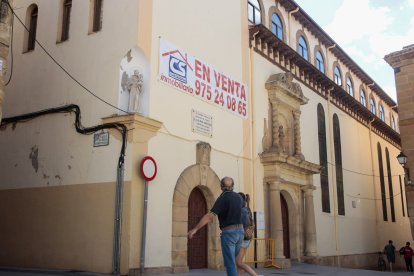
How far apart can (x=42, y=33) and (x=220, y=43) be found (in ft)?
17.5

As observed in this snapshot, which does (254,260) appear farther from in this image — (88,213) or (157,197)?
(88,213)

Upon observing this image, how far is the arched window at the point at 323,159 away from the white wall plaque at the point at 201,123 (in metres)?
8.42

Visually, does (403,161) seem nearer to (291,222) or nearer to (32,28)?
(291,222)

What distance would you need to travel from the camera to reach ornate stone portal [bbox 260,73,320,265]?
16484 millimetres

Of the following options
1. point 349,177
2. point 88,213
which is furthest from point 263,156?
point 349,177

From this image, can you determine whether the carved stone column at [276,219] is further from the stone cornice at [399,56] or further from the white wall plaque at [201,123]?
the stone cornice at [399,56]

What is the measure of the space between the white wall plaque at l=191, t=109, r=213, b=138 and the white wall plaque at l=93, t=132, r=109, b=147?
2571mm

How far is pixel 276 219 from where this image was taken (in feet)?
53.6

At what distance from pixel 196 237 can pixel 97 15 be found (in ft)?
21.9

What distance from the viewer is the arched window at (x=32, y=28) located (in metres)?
14.8

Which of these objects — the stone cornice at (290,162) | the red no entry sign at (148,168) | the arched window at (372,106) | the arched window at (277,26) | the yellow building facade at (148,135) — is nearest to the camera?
the red no entry sign at (148,168)

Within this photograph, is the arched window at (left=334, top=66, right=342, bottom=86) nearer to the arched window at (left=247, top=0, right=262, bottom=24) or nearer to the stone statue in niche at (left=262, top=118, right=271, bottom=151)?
the arched window at (left=247, top=0, right=262, bottom=24)

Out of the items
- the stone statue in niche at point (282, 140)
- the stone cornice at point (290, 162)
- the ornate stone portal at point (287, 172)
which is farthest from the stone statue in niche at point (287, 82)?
the stone cornice at point (290, 162)

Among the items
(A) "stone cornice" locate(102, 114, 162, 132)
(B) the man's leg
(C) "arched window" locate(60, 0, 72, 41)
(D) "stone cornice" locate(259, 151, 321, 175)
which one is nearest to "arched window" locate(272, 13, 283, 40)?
(D) "stone cornice" locate(259, 151, 321, 175)
